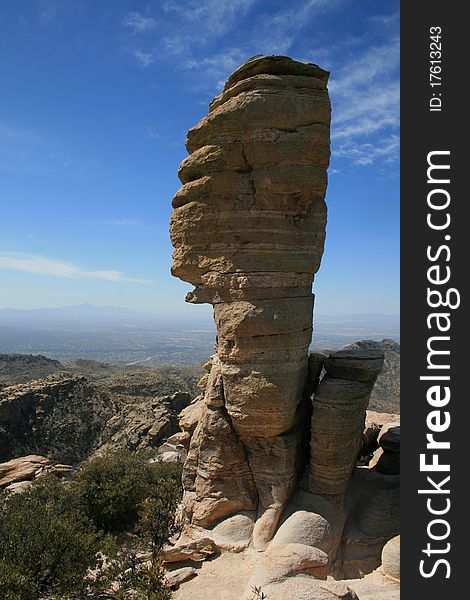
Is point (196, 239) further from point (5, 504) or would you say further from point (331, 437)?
point (5, 504)

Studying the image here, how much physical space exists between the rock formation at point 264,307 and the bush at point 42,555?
314cm

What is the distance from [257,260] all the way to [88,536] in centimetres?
1014

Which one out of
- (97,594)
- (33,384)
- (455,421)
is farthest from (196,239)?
(33,384)

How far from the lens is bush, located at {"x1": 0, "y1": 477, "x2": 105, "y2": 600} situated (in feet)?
34.4

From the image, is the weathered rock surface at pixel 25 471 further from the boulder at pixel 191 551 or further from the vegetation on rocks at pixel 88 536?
the boulder at pixel 191 551

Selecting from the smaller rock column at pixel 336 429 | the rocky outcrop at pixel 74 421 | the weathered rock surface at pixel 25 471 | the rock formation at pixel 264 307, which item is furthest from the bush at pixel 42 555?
the rocky outcrop at pixel 74 421

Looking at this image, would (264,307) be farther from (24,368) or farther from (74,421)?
(24,368)

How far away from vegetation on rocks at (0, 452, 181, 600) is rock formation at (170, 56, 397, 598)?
199 cm

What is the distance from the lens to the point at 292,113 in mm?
12867

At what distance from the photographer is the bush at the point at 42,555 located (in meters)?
10.5

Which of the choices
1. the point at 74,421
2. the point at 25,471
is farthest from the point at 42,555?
the point at 74,421

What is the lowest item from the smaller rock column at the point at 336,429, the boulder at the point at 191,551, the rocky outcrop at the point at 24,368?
the rocky outcrop at the point at 24,368

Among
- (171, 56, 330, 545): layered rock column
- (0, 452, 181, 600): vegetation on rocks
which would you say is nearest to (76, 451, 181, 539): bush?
(0, 452, 181, 600): vegetation on rocks

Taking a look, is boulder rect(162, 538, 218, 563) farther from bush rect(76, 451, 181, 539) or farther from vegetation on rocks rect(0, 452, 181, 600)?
bush rect(76, 451, 181, 539)
